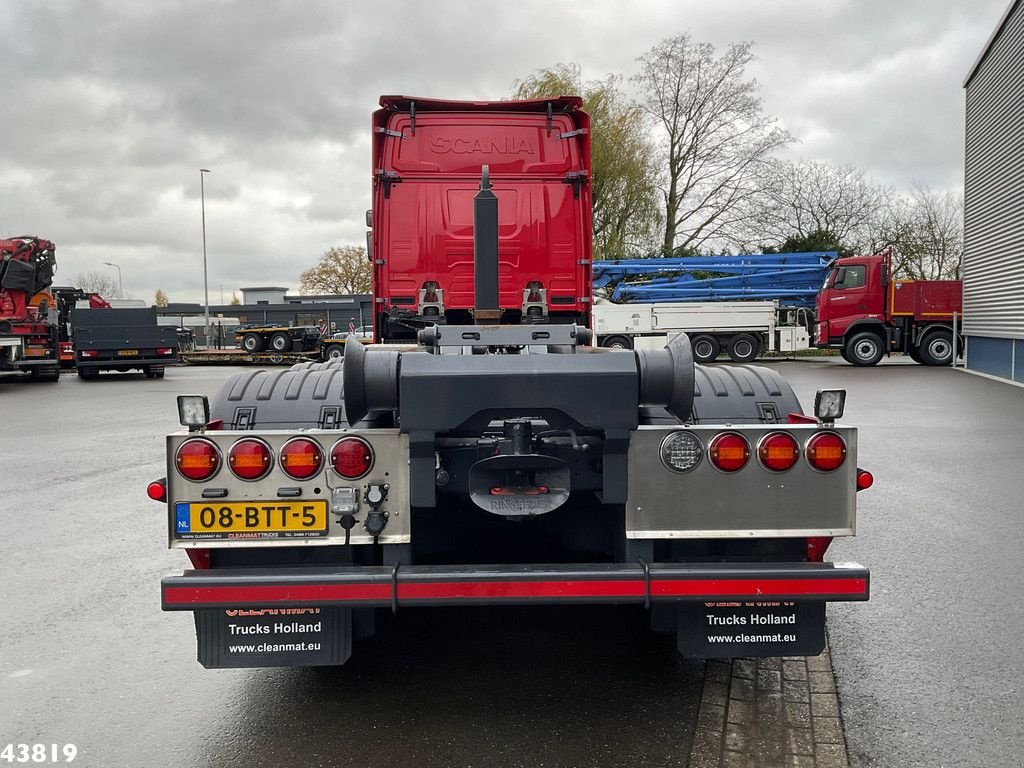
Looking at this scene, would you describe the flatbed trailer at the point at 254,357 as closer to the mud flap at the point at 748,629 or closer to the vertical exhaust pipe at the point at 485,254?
A: the vertical exhaust pipe at the point at 485,254

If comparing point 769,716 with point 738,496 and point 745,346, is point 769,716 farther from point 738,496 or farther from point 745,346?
point 745,346

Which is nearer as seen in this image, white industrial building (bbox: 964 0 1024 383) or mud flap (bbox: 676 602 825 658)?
mud flap (bbox: 676 602 825 658)

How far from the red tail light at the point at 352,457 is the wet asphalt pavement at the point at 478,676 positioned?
100cm

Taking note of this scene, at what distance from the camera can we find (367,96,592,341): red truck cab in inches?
270

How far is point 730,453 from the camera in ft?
9.83

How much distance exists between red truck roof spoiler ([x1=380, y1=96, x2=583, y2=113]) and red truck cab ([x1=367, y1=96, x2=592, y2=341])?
1 cm

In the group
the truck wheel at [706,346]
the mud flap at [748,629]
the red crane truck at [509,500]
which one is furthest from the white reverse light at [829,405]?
the truck wheel at [706,346]

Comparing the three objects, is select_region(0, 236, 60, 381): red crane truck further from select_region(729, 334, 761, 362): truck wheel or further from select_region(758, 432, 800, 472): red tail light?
select_region(758, 432, 800, 472): red tail light

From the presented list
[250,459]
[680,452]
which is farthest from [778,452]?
[250,459]

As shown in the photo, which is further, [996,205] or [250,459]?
[996,205]

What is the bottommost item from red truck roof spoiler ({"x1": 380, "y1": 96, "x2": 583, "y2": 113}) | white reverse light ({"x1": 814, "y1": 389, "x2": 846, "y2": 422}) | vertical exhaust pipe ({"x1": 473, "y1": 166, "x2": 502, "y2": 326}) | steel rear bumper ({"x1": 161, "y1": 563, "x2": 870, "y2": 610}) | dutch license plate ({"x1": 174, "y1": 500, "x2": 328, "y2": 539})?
steel rear bumper ({"x1": 161, "y1": 563, "x2": 870, "y2": 610})

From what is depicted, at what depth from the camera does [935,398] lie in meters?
15.2

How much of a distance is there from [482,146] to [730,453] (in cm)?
461

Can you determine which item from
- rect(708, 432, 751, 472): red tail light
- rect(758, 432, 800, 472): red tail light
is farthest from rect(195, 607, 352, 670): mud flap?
rect(758, 432, 800, 472): red tail light
